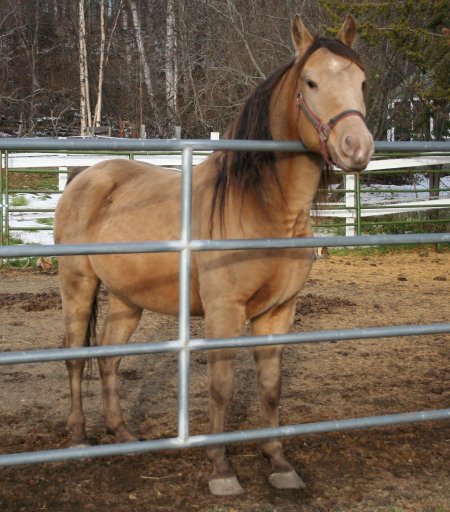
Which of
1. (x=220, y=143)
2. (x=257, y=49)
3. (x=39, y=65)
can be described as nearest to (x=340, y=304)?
(x=220, y=143)

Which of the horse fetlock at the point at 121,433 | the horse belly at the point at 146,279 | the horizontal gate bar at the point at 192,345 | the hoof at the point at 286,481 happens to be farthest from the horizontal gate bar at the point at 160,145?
the horse fetlock at the point at 121,433

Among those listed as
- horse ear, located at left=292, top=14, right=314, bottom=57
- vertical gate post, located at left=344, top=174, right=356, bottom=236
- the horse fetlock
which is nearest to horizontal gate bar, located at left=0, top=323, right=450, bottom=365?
horse ear, located at left=292, top=14, right=314, bottom=57

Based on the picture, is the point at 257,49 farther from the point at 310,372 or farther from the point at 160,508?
the point at 160,508

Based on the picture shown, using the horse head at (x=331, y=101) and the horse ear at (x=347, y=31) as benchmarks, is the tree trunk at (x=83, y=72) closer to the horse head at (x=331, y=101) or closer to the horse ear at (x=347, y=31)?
the horse ear at (x=347, y=31)

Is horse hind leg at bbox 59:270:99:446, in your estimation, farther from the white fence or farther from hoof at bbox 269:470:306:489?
the white fence

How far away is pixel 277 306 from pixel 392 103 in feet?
46.1

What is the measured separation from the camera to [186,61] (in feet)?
73.9

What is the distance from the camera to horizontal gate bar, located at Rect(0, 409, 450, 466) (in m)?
2.43

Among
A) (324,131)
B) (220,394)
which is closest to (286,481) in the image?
(220,394)

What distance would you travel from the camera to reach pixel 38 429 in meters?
4.06

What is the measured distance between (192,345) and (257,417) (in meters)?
1.78

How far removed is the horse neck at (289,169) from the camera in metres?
3.07

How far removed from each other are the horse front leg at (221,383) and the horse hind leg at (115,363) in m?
0.82

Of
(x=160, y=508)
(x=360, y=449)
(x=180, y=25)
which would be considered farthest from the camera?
(x=180, y=25)
